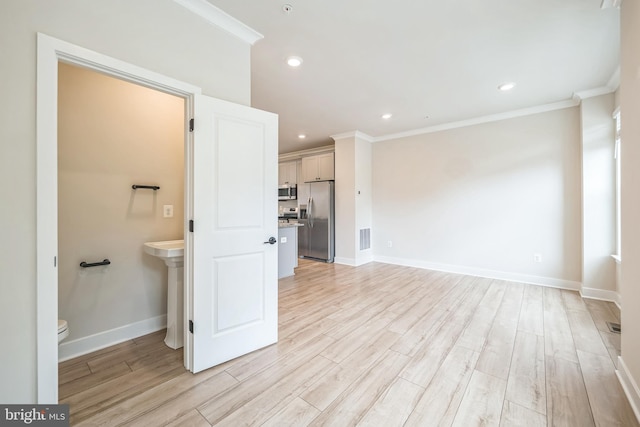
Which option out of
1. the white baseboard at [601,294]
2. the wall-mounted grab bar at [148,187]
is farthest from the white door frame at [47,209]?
the white baseboard at [601,294]

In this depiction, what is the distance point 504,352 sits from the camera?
221 centimetres

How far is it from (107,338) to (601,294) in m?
5.61

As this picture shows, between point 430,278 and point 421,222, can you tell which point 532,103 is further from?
point 430,278

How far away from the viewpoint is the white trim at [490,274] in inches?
153

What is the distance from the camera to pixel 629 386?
1.67 meters

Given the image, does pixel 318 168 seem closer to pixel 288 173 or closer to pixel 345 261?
pixel 288 173

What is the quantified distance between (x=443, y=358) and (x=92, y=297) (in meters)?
2.98

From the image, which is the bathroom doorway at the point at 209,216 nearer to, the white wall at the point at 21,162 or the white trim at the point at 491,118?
the white wall at the point at 21,162

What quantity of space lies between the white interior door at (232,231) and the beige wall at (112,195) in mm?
1035

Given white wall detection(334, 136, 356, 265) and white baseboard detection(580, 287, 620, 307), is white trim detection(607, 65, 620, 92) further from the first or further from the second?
white wall detection(334, 136, 356, 265)

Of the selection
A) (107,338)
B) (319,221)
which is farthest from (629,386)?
(319,221)

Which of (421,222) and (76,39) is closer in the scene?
(76,39)

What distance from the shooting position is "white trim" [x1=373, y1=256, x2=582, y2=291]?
388 centimetres

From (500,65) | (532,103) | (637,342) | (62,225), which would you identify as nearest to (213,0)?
(62,225)
